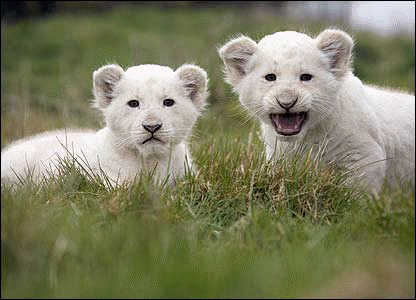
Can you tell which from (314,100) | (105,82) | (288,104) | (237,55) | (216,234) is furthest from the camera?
(105,82)

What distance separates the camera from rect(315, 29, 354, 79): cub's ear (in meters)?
6.44

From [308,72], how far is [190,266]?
261cm

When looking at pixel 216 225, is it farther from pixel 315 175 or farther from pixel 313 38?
pixel 313 38

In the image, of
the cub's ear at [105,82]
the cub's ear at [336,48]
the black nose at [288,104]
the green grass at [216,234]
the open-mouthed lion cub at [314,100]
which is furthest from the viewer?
the cub's ear at [105,82]

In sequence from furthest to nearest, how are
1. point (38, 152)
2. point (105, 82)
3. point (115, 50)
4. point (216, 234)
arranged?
point (115, 50)
point (38, 152)
point (105, 82)
point (216, 234)

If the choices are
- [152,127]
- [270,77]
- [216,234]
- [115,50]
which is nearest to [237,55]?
[270,77]

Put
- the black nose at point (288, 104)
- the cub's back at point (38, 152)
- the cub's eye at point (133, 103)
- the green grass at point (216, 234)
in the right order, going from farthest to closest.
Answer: the cub's back at point (38, 152) < the cub's eye at point (133, 103) < the black nose at point (288, 104) < the green grass at point (216, 234)

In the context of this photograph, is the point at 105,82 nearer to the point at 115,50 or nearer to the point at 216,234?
the point at 216,234

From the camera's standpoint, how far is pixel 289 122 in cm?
635

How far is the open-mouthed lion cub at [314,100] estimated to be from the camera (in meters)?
6.20

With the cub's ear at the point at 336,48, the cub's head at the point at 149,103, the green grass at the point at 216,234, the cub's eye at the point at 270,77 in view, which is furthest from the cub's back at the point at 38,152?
the cub's ear at the point at 336,48

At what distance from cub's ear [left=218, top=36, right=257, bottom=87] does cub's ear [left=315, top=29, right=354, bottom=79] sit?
51cm

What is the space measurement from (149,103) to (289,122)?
3.59 ft

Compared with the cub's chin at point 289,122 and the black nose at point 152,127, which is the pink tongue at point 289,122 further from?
the black nose at point 152,127
